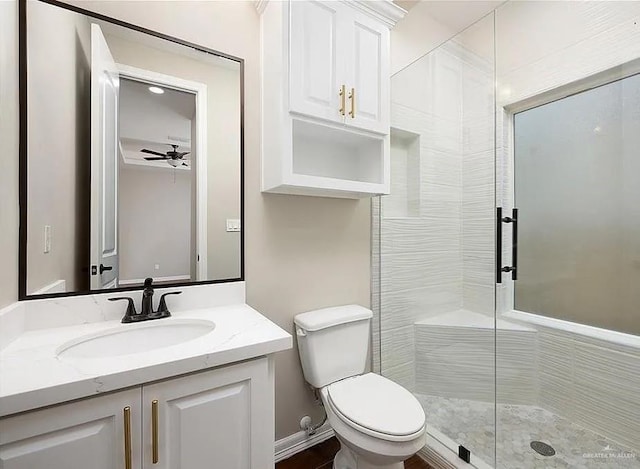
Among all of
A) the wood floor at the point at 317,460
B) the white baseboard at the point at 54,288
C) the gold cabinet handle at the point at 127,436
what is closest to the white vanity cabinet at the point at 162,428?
the gold cabinet handle at the point at 127,436

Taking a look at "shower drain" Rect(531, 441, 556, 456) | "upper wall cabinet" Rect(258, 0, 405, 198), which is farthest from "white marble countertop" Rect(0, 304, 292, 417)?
"shower drain" Rect(531, 441, 556, 456)

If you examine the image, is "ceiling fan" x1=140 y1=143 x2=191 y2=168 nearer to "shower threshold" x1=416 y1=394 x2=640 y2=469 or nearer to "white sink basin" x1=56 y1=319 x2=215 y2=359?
"white sink basin" x1=56 y1=319 x2=215 y2=359

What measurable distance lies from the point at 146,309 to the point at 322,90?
1169mm

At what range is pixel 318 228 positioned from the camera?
164 centimetres

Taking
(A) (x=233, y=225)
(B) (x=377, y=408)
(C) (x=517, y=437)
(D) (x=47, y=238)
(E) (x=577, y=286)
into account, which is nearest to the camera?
(D) (x=47, y=238)

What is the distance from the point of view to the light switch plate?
4.60 feet

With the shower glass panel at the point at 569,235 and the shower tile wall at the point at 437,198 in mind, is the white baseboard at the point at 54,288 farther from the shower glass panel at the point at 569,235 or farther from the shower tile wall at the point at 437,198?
the shower glass panel at the point at 569,235

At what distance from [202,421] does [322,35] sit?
5.06ft

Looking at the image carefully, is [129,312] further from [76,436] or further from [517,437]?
[517,437]

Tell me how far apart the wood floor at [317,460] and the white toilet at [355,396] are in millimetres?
141

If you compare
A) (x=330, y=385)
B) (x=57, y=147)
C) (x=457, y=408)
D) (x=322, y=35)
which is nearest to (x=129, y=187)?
(x=57, y=147)

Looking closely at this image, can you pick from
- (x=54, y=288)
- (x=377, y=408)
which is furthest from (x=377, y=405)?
(x=54, y=288)

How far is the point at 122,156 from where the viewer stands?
1.21 metres

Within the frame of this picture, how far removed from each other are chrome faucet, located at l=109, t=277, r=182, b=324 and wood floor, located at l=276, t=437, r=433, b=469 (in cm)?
98
